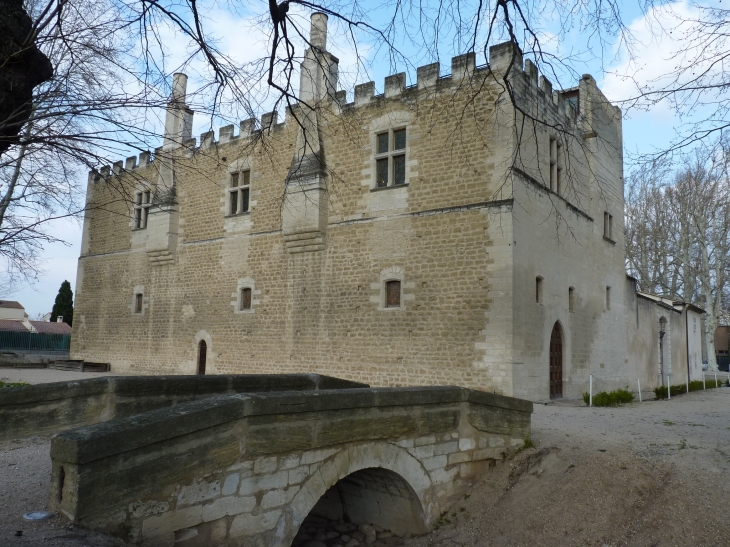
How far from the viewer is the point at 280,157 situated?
1681cm

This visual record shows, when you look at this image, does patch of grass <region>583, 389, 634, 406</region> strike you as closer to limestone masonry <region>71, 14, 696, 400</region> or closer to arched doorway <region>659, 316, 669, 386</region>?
limestone masonry <region>71, 14, 696, 400</region>

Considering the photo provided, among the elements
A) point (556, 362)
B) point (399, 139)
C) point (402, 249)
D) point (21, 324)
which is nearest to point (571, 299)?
point (556, 362)

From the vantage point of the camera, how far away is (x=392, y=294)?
1405cm

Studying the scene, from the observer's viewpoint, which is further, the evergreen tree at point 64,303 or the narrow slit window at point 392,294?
the evergreen tree at point 64,303

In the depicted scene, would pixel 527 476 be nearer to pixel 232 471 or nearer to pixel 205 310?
pixel 232 471

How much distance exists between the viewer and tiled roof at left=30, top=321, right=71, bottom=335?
41531 mm

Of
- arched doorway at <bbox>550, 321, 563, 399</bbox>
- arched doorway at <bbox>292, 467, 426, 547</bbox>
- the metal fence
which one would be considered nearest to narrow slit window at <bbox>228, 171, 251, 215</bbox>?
arched doorway at <bbox>550, 321, 563, 399</bbox>

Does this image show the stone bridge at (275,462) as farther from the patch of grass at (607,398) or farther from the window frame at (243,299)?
the window frame at (243,299)

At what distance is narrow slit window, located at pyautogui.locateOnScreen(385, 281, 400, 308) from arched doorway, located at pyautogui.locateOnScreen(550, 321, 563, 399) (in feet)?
12.8

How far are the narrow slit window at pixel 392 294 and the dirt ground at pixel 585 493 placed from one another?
603 centimetres

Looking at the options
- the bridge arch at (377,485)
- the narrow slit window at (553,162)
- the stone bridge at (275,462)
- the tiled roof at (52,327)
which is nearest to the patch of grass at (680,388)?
the narrow slit window at (553,162)

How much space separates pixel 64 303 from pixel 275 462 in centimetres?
4340

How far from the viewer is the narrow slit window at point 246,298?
1694 centimetres

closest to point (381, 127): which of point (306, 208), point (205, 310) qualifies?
point (306, 208)
